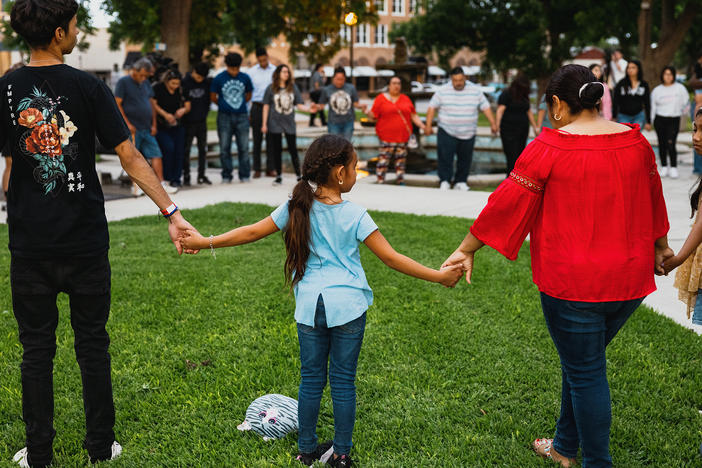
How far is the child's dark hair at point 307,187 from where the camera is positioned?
10.0 ft

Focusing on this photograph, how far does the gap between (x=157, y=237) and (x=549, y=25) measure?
2896cm

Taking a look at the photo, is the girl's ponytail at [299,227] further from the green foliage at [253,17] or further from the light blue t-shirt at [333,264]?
the green foliage at [253,17]

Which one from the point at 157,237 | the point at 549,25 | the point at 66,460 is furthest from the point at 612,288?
the point at 549,25

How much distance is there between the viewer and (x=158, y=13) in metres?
21.9

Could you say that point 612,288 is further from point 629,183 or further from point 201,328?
point 201,328

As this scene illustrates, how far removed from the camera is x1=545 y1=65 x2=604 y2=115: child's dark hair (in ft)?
9.27

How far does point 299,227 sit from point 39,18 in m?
1.30

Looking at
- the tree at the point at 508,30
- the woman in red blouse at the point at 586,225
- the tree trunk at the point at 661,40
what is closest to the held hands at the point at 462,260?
the woman in red blouse at the point at 586,225

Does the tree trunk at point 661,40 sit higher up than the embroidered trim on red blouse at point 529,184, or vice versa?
the tree trunk at point 661,40

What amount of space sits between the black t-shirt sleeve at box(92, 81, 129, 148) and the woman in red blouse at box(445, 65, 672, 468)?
5.19 ft

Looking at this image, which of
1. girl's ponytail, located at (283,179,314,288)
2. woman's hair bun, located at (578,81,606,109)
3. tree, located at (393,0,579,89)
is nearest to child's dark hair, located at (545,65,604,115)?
woman's hair bun, located at (578,81,606,109)

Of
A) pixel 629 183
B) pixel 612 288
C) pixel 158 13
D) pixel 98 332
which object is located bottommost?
pixel 98 332

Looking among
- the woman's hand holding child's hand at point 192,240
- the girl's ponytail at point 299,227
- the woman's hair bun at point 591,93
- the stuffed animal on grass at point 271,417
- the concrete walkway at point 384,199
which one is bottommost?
the concrete walkway at point 384,199

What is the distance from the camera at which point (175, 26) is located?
1919cm
